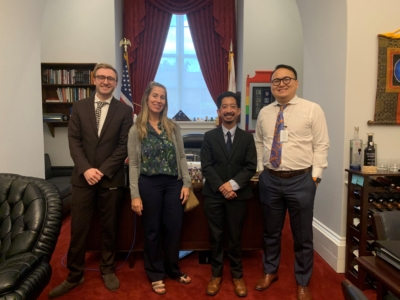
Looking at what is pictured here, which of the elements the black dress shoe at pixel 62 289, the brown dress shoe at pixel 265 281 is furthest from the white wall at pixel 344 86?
the black dress shoe at pixel 62 289

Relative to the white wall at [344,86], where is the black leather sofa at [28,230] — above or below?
below

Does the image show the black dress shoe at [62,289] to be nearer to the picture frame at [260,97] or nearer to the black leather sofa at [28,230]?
the black leather sofa at [28,230]

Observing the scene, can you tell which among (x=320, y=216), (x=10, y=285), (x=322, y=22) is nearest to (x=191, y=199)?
(x=10, y=285)

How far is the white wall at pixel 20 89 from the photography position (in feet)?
7.93

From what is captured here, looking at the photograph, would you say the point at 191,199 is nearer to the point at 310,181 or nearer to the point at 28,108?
the point at 310,181

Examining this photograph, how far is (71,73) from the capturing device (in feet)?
15.9

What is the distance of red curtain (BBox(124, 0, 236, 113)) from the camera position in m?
5.34

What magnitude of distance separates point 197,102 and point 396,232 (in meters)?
4.69

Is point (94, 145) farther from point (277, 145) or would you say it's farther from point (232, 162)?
point (277, 145)

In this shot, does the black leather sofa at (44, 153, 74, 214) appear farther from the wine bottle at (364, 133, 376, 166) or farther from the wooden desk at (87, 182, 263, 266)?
the wine bottle at (364, 133, 376, 166)

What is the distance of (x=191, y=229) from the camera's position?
8.75ft

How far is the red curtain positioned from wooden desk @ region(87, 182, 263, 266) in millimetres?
3134

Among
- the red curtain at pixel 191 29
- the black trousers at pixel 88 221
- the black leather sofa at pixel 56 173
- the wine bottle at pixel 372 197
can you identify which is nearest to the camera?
the black trousers at pixel 88 221

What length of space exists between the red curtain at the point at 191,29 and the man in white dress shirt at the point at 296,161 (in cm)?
351
